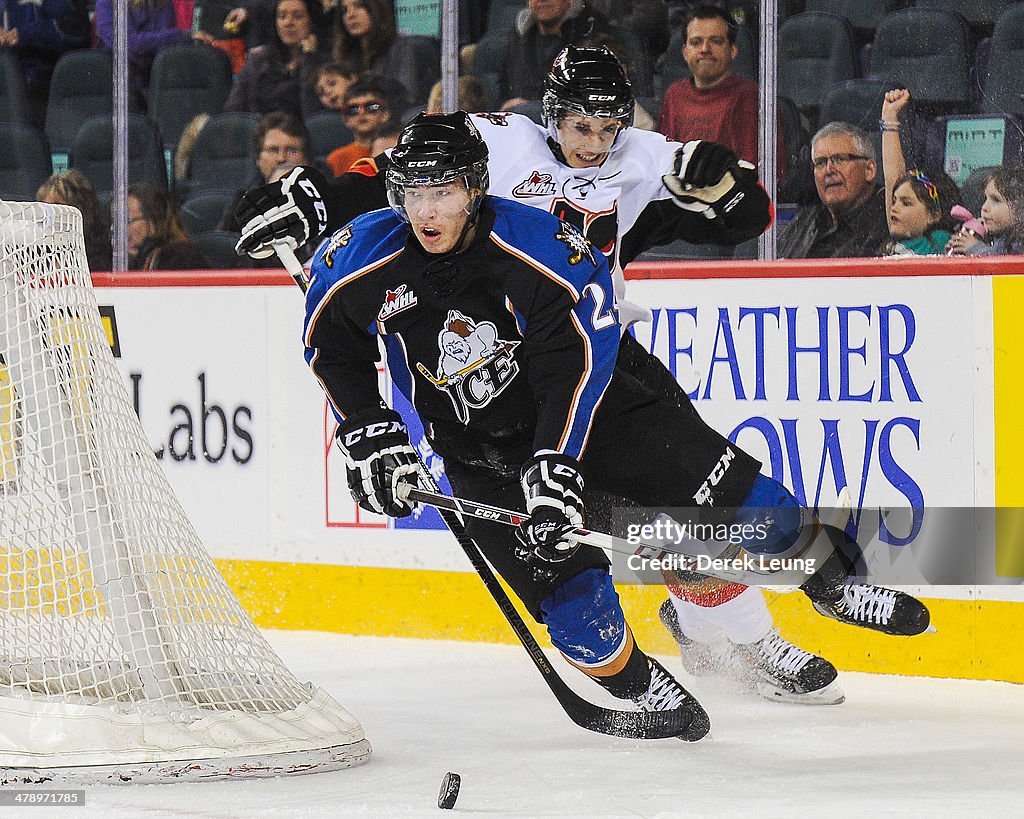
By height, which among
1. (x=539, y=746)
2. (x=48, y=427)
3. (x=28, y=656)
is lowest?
(x=539, y=746)

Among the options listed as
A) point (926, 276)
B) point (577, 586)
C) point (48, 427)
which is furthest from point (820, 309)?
point (48, 427)

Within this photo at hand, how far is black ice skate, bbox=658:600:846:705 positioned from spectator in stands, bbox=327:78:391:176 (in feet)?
5.55

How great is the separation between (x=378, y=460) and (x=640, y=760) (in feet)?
2.39

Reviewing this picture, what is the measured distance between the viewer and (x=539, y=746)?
10.9 feet

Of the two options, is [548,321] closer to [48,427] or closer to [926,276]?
[48,427]

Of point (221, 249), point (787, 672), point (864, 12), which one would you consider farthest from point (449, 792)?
point (221, 249)

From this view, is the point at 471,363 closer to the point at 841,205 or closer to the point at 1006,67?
the point at 841,205

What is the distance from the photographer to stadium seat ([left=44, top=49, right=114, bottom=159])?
5230 millimetres

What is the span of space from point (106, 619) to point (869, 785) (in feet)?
4.47

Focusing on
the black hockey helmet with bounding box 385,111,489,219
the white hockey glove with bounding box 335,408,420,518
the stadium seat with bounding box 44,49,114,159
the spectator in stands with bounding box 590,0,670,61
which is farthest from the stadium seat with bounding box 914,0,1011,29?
the stadium seat with bounding box 44,49,114,159

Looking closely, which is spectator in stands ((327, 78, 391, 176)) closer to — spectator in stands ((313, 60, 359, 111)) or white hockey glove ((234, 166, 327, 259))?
spectator in stands ((313, 60, 359, 111))

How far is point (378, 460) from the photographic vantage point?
3.07 meters

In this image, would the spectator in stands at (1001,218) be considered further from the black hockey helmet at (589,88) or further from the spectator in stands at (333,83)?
the spectator in stands at (333,83)

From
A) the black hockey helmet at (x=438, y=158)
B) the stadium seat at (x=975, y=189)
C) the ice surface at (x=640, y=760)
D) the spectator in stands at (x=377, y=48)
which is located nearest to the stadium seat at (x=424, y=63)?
the spectator in stands at (x=377, y=48)
